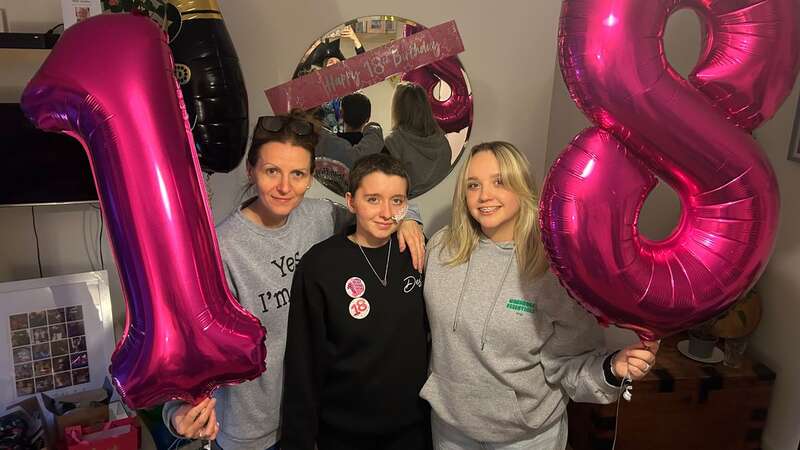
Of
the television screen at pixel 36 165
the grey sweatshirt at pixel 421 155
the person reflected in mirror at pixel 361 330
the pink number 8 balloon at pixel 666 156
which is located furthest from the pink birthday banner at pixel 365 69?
the pink number 8 balloon at pixel 666 156

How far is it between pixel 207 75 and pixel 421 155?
2.81ft

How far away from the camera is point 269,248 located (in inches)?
48.1

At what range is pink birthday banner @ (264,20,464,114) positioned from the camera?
6.23 ft

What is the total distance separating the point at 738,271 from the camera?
Result: 31.9 inches

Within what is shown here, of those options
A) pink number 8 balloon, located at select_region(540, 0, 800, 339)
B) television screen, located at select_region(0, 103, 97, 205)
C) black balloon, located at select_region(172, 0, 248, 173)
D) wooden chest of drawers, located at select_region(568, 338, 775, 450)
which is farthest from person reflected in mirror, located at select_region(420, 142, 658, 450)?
television screen, located at select_region(0, 103, 97, 205)

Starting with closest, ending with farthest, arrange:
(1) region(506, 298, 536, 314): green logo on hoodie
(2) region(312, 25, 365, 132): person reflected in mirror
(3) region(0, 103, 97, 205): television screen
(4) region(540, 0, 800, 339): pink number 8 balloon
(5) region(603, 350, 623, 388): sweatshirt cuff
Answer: (4) region(540, 0, 800, 339): pink number 8 balloon → (5) region(603, 350, 623, 388): sweatshirt cuff → (1) region(506, 298, 536, 314): green logo on hoodie → (3) region(0, 103, 97, 205): television screen → (2) region(312, 25, 365, 132): person reflected in mirror

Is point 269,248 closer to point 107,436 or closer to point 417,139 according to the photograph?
point 107,436

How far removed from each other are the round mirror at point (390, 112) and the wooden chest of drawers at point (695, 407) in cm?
97

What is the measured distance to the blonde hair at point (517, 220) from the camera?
114cm

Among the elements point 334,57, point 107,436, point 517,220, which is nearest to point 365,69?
point 334,57

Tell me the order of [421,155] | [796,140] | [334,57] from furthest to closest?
[421,155], [334,57], [796,140]

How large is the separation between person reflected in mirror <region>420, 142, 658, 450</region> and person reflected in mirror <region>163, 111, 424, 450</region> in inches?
5.7

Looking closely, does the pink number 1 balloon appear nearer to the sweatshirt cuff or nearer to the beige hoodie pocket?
the beige hoodie pocket

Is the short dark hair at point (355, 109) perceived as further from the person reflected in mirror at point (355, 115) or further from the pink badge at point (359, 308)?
the pink badge at point (359, 308)
